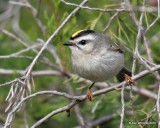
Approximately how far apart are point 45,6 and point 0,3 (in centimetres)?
94

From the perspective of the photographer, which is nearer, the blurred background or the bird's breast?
the bird's breast

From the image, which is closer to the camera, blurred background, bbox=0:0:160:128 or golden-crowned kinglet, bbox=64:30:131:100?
golden-crowned kinglet, bbox=64:30:131:100

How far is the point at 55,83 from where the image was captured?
632 centimetres

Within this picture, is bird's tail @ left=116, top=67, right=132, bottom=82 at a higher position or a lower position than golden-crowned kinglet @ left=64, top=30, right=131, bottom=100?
lower

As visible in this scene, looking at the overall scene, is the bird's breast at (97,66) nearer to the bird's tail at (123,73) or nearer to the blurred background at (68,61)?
the blurred background at (68,61)

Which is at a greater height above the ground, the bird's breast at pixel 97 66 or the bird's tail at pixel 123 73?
the bird's breast at pixel 97 66

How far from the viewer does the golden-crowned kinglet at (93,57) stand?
423 cm

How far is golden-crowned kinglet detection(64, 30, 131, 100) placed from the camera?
4.23 metres

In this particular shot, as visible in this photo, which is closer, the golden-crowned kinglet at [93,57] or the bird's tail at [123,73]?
the golden-crowned kinglet at [93,57]

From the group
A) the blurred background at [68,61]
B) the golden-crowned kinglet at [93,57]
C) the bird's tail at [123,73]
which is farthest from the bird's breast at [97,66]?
the bird's tail at [123,73]

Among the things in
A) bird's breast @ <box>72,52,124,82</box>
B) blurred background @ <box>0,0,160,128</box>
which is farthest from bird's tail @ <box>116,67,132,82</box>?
bird's breast @ <box>72,52,124,82</box>

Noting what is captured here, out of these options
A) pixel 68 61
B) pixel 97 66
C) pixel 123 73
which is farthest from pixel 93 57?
pixel 68 61

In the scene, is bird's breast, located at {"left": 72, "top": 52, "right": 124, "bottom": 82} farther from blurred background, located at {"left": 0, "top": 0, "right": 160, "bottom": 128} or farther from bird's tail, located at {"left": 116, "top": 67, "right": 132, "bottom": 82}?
bird's tail, located at {"left": 116, "top": 67, "right": 132, "bottom": 82}

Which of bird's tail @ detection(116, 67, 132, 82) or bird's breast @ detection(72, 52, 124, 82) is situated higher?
bird's breast @ detection(72, 52, 124, 82)
